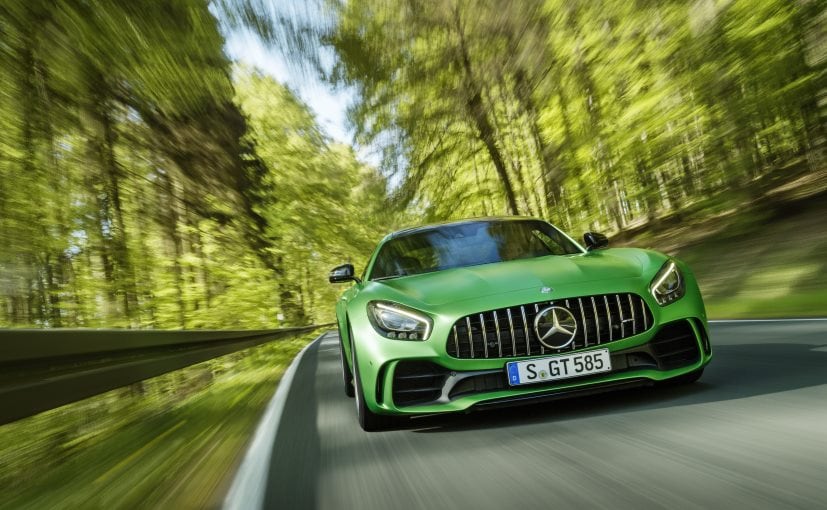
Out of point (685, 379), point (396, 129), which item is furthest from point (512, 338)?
point (396, 129)

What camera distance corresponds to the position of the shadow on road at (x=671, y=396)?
3604 mm

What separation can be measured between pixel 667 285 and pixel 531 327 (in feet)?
2.76

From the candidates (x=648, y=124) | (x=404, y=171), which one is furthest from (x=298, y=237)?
(x=648, y=124)

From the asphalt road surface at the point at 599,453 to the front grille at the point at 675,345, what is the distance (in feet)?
0.59

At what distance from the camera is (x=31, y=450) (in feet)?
16.0

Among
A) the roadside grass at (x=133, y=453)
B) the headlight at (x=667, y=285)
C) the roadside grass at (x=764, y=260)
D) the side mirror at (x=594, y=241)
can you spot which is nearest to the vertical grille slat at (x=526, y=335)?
the headlight at (x=667, y=285)

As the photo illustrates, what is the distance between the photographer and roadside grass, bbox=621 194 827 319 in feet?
30.3

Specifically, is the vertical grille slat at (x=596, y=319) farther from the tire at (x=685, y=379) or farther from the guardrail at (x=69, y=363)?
the guardrail at (x=69, y=363)

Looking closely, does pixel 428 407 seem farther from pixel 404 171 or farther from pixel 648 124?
pixel 404 171

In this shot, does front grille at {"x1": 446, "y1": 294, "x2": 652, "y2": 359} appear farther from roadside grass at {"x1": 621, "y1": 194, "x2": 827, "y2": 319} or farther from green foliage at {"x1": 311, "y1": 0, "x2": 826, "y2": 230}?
green foliage at {"x1": 311, "y1": 0, "x2": 826, "y2": 230}

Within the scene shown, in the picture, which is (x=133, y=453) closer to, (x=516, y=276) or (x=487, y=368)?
(x=487, y=368)

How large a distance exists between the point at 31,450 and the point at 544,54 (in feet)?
33.9

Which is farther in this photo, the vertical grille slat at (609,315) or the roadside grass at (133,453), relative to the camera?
the vertical grille slat at (609,315)

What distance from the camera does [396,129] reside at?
16.0 metres
